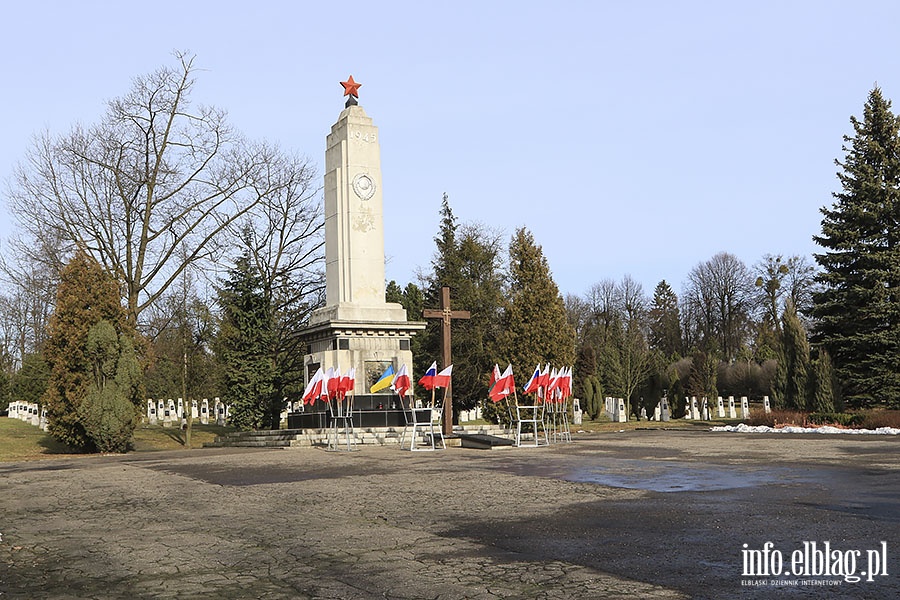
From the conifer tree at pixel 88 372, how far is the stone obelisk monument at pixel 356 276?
19.2ft

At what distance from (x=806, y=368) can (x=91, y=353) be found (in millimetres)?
24918

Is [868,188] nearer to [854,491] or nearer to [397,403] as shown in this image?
[397,403]

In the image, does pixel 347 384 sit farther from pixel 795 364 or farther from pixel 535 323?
pixel 795 364

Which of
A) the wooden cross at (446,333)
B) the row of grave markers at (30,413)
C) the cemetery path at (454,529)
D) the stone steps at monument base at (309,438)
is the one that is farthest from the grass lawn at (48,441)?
the cemetery path at (454,529)

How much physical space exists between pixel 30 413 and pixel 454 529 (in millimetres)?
41289

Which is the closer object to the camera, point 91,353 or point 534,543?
point 534,543

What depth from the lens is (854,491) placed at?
10438 millimetres

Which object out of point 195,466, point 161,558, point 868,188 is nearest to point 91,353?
point 195,466

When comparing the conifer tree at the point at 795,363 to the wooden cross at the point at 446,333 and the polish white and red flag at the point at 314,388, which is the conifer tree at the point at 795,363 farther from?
the polish white and red flag at the point at 314,388

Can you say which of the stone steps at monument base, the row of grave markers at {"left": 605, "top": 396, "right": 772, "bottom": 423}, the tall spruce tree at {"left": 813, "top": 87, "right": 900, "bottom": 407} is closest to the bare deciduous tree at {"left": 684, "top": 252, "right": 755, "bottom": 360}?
the row of grave markers at {"left": 605, "top": 396, "right": 772, "bottom": 423}

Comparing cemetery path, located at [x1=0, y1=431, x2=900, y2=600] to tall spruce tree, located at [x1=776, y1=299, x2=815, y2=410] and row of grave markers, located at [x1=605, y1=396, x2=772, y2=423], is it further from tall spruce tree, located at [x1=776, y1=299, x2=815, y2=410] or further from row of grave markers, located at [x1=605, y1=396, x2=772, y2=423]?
row of grave markers, located at [x1=605, y1=396, x2=772, y2=423]

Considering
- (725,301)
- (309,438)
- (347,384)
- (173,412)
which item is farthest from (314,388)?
(725,301)

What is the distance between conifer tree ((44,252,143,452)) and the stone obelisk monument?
5.85 meters

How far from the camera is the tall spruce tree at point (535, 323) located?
34.1m
